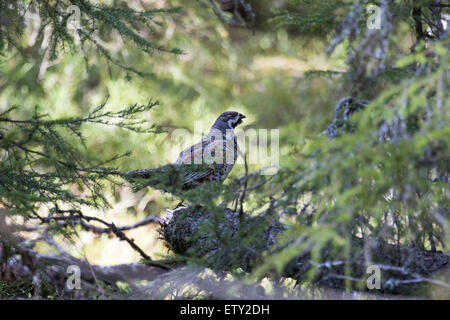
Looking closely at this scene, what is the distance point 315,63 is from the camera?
10391 millimetres

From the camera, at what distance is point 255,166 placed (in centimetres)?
904

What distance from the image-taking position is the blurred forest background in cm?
246

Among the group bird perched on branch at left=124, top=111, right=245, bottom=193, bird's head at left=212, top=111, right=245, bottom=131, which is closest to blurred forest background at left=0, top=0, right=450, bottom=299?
bird perched on branch at left=124, top=111, right=245, bottom=193

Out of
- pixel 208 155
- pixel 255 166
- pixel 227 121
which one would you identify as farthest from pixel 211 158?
pixel 255 166

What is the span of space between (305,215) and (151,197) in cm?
698

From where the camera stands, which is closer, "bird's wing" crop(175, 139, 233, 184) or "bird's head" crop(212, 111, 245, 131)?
"bird's wing" crop(175, 139, 233, 184)

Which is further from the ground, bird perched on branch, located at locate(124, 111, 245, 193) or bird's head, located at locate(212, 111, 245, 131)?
bird's head, located at locate(212, 111, 245, 131)

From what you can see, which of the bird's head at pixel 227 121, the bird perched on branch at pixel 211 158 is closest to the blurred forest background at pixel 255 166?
the bird perched on branch at pixel 211 158

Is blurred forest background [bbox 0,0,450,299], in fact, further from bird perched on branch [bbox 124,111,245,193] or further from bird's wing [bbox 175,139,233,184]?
bird's wing [bbox 175,139,233,184]

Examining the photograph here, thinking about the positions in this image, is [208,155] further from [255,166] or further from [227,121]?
[255,166]

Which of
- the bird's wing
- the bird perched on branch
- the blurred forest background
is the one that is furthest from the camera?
the bird's wing
